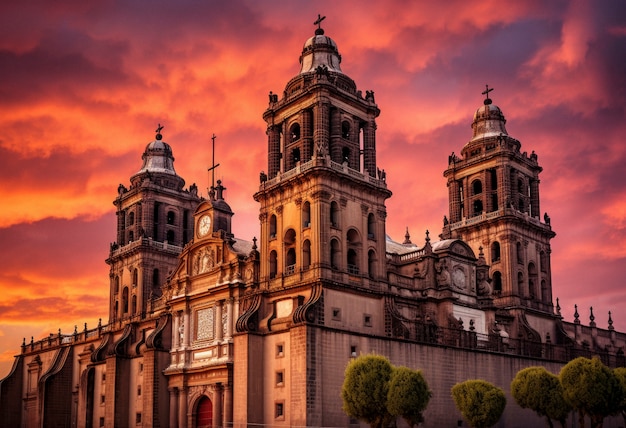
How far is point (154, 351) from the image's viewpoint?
62.8 metres

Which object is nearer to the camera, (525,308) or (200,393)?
(200,393)

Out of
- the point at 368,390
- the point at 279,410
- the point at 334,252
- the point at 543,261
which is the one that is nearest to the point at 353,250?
the point at 334,252

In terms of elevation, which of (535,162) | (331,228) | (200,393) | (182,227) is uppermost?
(535,162)

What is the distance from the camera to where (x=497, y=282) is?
74875 millimetres

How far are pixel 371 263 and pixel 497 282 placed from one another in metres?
22.0

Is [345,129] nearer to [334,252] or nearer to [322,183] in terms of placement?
[322,183]

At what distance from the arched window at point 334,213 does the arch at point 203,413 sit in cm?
1603

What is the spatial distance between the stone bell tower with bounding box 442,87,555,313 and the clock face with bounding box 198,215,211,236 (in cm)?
2480

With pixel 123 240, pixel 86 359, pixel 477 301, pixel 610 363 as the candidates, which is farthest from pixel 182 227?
pixel 610 363

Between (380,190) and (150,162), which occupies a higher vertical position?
(150,162)

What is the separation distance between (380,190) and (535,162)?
27.5 meters

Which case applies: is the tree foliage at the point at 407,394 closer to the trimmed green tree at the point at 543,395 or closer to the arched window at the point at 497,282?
the trimmed green tree at the point at 543,395

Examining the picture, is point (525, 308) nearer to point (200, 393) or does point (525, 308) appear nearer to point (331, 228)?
point (331, 228)

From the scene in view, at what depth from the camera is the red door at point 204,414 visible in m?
58.0
